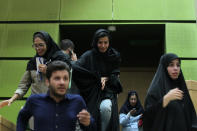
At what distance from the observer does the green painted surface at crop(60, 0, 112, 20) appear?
22.0ft

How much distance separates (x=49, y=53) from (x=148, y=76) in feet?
16.0

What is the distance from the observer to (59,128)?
256 centimetres

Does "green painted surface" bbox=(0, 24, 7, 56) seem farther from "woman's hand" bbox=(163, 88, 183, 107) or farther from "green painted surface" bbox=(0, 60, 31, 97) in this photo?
"woman's hand" bbox=(163, 88, 183, 107)

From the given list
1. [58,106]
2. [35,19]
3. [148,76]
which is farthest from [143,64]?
[58,106]

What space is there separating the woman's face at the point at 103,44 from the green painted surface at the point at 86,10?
8.93ft

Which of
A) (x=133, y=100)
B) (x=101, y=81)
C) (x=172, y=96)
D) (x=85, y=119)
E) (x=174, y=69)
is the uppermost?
(x=174, y=69)

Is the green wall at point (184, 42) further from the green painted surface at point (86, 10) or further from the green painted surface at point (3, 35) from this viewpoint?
the green painted surface at point (3, 35)

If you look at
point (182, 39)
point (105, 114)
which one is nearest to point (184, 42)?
point (182, 39)

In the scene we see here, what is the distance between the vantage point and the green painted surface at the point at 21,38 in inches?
259

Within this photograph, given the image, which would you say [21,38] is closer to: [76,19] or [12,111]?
[76,19]

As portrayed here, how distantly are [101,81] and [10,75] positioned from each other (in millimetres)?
3127

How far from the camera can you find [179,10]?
21.7 ft

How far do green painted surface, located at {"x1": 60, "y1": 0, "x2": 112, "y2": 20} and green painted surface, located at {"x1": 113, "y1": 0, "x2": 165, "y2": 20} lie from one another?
0.59ft

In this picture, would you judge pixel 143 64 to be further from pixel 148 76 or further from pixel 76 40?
pixel 76 40
